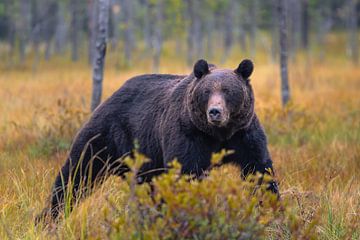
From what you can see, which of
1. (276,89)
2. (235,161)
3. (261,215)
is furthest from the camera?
(276,89)

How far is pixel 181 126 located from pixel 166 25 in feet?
109

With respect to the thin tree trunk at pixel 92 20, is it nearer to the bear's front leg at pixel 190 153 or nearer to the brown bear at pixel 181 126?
the brown bear at pixel 181 126

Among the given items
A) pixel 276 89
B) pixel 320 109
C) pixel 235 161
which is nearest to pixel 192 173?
pixel 235 161

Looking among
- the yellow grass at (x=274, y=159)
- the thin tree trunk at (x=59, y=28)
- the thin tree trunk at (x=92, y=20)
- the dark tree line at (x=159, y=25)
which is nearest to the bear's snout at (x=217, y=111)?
the yellow grass at (x=274, y=159)

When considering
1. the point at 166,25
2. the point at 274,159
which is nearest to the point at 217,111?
the point at 274,159

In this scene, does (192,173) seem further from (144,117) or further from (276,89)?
(276,89)

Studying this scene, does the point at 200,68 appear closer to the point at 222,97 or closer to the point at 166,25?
the point at 222,97

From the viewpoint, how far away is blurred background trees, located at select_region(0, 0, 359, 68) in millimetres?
32250

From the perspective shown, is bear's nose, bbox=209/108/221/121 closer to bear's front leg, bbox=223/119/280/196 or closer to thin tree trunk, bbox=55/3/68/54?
bear's front leg, bbox=223/119/280/196

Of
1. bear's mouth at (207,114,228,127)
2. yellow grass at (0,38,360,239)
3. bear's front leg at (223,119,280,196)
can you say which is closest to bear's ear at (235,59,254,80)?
bear's front leg at (223,119,280,196)

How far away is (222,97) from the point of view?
14.7 feet

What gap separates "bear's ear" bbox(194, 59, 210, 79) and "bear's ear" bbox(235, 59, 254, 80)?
249mm

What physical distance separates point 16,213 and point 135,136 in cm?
127

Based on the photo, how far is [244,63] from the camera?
4.77 meters
